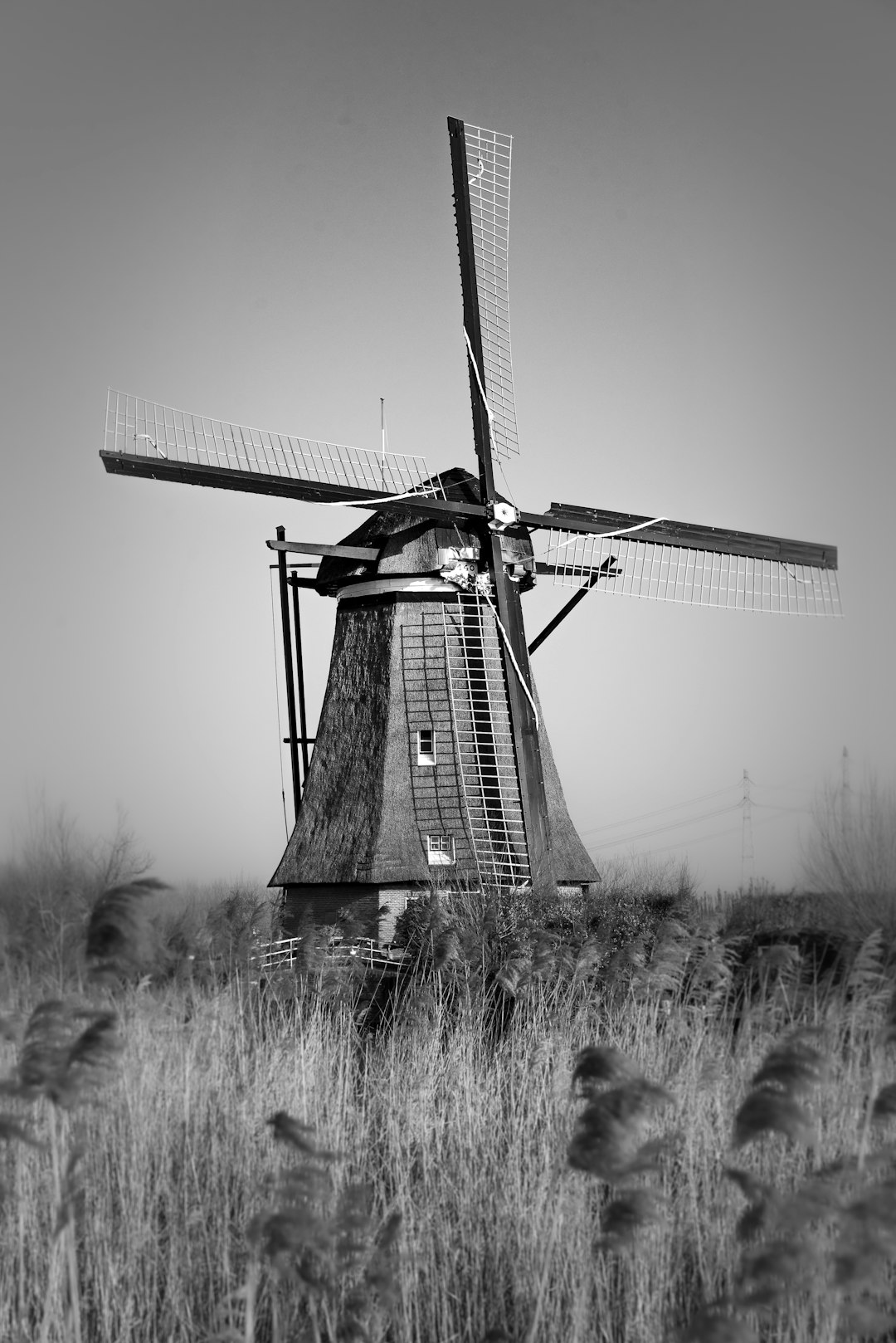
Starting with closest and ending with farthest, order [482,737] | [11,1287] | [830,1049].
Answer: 1. [11,1287]
2. [830,1049]
3. [482,737]

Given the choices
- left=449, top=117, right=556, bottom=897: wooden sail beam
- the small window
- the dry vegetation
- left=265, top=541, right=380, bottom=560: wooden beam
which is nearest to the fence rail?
the small window

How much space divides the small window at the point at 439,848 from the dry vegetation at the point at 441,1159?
481 cm

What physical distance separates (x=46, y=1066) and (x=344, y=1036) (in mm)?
3890

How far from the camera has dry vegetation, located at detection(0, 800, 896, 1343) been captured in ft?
11.1

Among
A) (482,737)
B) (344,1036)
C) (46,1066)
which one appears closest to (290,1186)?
(46,1066)

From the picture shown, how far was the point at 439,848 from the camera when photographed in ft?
45.4

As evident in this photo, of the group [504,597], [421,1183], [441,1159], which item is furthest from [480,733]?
[421,1183]

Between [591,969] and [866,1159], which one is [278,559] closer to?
[591,969]

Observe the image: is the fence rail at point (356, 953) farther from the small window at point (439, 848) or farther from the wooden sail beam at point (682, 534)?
→ the wooden sail beam at point (682, 534)

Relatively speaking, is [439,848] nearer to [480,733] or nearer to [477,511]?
[480,733]

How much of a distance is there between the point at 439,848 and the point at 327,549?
330 centimetres

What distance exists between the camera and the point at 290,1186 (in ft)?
12.2

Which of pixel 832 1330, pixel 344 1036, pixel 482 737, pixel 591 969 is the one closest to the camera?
pixel 832 1330

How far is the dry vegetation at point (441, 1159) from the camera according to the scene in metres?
3.40
